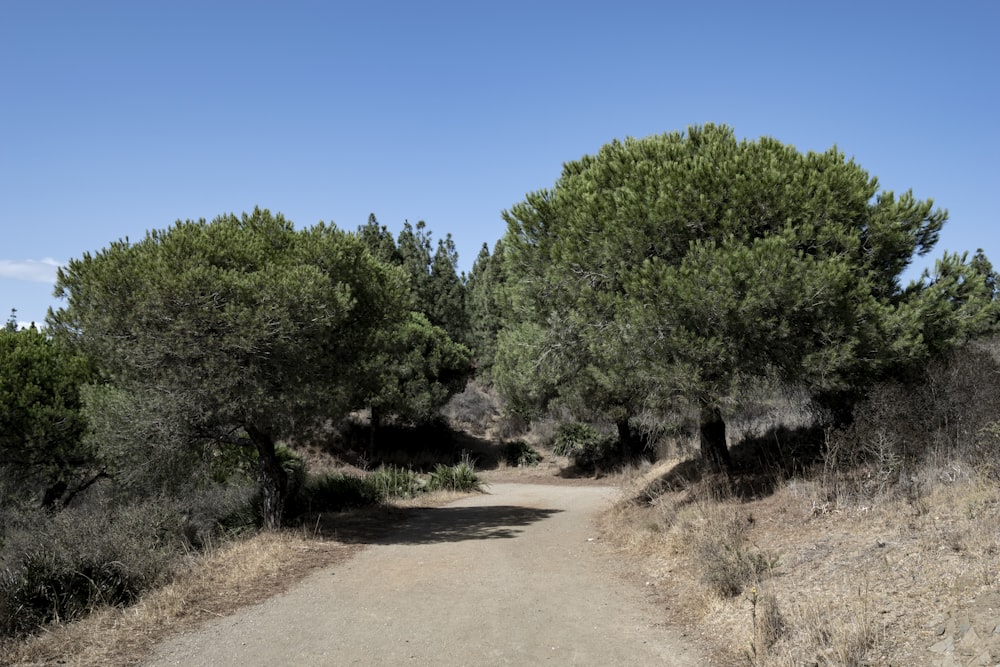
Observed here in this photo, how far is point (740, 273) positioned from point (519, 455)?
23.4 m

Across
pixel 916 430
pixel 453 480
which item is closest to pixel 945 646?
pixel 916 430

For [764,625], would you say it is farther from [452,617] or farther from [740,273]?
[740,273]

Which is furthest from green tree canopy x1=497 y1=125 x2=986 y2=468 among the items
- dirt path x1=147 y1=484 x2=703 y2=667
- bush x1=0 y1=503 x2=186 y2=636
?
bush x1=0 y1=503 x2=186 y2=636

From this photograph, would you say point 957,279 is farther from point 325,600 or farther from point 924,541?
point 325,600

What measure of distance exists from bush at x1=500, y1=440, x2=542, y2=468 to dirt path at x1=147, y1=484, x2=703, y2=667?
65.9 ft

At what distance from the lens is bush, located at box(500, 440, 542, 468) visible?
103 feet

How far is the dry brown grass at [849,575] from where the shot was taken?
4.88m

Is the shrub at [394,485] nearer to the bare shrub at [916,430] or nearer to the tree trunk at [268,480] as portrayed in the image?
the tree trunk at [268,480]

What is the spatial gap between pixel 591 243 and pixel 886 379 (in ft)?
18.0

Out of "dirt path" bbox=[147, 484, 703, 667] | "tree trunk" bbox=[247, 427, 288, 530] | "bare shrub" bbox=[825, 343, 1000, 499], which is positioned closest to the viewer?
"dirt path" bbox=[147, 484, 703, 667]

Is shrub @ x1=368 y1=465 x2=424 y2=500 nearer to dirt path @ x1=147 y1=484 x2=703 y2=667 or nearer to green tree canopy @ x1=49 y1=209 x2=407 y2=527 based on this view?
green tree canopy @ x1=49 y1=209 x2=407 y2=527

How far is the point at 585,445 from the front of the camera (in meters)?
27.9

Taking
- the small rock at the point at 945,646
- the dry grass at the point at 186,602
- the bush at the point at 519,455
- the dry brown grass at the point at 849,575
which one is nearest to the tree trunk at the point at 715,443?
the dry brown grass at the point at 849,575

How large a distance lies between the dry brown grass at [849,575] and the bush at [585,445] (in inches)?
685
